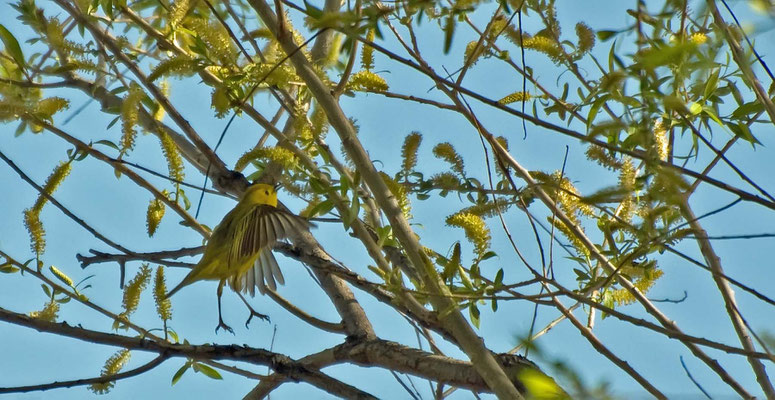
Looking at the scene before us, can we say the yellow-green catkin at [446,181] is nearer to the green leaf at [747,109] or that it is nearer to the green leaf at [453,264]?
Answer: the green leaf at [453,264]

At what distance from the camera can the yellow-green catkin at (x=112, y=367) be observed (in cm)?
207

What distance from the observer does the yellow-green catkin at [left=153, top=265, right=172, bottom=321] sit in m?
2.01

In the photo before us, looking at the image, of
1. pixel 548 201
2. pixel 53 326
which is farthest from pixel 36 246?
pixel 548 201

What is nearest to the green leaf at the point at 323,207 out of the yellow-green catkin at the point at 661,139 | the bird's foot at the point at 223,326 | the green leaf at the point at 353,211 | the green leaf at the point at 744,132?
the green leaf at the point at 353,211

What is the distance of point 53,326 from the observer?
5.94 ft

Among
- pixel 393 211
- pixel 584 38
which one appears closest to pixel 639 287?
pixel 584 38

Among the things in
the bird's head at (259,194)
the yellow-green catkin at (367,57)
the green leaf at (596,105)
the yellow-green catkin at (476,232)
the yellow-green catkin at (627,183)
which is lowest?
the yellow-green catkin at (476,232)

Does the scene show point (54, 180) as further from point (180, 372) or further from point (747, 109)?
point (747, 109)

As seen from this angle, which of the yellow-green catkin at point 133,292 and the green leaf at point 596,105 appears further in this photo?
the yellow-green catkin at point 133,292

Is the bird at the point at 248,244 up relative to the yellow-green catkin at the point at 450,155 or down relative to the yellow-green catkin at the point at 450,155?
up

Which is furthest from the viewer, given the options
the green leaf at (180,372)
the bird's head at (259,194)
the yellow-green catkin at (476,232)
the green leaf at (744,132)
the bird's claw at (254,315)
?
the bird's claw at (254,315)

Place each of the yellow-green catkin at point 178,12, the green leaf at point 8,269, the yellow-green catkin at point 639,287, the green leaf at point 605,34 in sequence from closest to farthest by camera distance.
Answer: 1. the green leaf at point 605,34
2. the yellow-green catkin at point 639,287
3. the yellow-green catkin at point 178,12
4. the green leaf at point 8,269

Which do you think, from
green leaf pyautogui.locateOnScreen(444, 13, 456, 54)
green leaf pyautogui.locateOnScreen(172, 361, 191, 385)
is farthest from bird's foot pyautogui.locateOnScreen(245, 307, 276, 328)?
green leaf pyautogui.locateOnScreen(444, 13, 456, 54)

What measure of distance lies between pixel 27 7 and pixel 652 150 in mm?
1477
